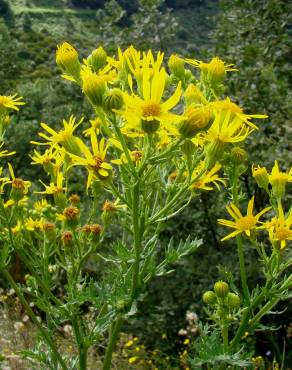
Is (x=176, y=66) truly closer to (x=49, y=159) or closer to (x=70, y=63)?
(x=70, y=63)

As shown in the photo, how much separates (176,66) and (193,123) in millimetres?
605

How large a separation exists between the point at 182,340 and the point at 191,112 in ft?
14.9

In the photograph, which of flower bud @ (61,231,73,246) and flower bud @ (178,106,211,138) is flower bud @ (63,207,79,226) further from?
flower bud @ (178,106,211,138)

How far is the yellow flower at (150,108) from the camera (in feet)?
5.07

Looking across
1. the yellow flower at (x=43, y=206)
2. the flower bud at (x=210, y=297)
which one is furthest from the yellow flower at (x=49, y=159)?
the flower bud at (x=210, y=297)

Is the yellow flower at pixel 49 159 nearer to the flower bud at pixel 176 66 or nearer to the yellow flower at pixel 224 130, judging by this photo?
the flower bud at pixel 176 66

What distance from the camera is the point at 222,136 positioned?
173 centimetres

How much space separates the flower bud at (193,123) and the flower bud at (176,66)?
541 mm

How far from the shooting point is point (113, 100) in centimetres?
157

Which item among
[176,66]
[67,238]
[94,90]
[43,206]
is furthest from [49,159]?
[94,90]

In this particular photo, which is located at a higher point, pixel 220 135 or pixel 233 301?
pixel 220 135

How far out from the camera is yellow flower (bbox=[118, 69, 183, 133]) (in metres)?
1.54

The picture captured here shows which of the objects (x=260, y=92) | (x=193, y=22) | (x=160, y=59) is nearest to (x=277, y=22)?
(x=260, y=92)

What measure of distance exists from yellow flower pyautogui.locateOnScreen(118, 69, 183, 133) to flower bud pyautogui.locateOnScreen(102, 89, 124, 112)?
0.06 ft
